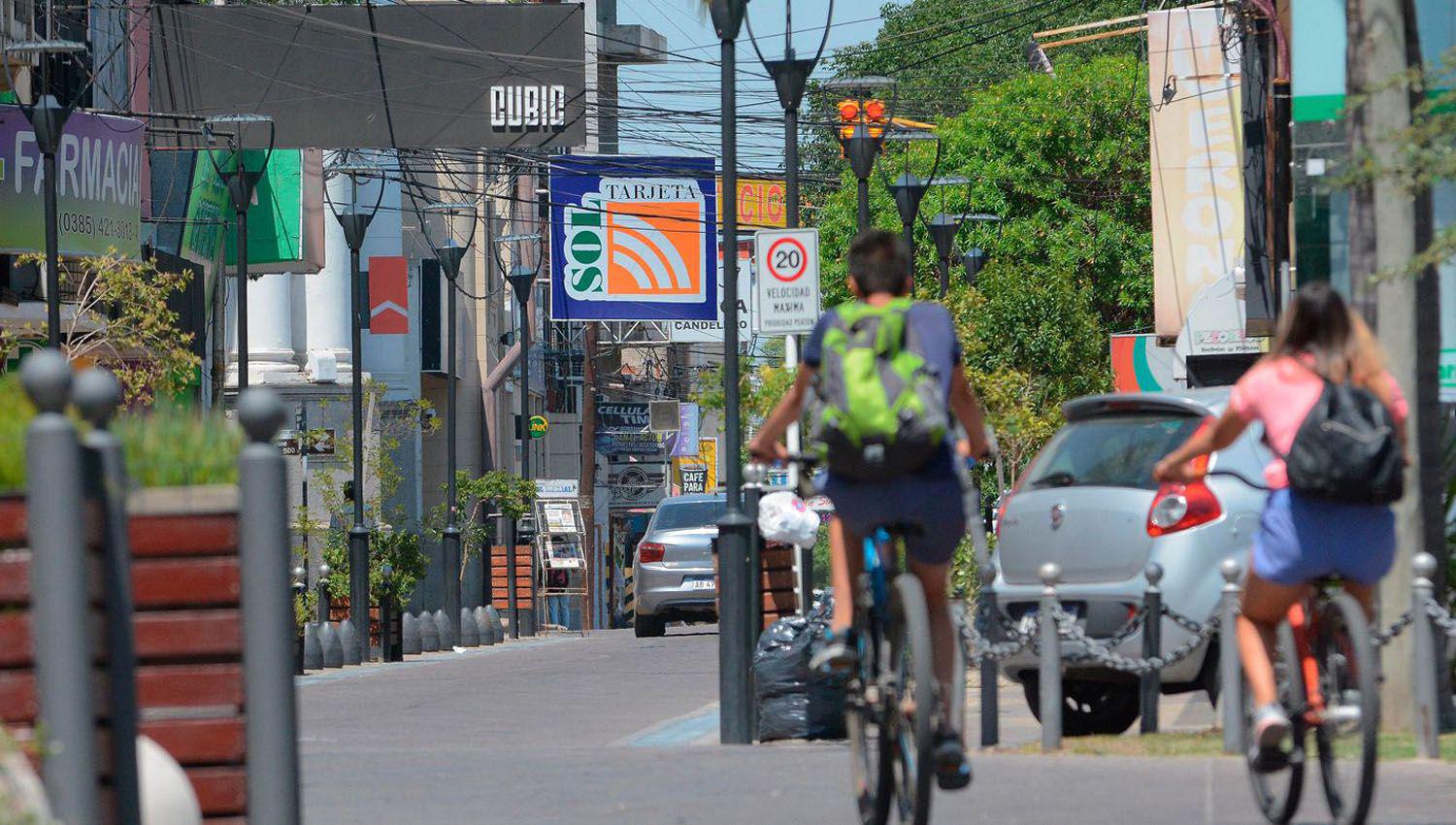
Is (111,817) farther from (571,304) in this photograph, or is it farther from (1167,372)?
(571,304)

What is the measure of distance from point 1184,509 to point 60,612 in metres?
7.00

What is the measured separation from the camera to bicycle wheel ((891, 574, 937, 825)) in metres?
6.23

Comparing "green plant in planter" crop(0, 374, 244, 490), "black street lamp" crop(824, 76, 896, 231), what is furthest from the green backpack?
"black street lamp" crop(824, 76, 896, 231)

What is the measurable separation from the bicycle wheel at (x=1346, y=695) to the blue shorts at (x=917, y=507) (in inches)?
43.2

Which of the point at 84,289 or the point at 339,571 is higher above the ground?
the point at 84,289

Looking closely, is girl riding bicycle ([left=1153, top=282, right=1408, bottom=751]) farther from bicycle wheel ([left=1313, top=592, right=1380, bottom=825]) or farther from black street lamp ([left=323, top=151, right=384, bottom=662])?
black street lamp ([left=323, top=151, right=384, bottom=662])

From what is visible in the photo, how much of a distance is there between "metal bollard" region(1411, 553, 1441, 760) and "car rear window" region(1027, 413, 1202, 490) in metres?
2.24

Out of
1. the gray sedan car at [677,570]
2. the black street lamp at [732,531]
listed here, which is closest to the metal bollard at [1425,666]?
the black street lamp at [732,531]

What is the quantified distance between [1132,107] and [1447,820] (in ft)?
128

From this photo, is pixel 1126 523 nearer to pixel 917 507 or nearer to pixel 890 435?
pixel 917 507

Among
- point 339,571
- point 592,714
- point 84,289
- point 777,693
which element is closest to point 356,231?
point 84,289

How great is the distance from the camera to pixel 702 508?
30.2 metres

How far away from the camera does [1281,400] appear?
6.50m

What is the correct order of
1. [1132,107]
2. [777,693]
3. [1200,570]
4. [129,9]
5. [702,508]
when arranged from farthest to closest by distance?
[1132,107]
[129,9]
[702,508]
[777,693]
[1200,570]
